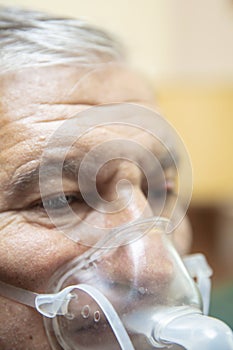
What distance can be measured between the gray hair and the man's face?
0.09ft

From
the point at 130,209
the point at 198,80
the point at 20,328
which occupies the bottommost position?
the point at 198,80

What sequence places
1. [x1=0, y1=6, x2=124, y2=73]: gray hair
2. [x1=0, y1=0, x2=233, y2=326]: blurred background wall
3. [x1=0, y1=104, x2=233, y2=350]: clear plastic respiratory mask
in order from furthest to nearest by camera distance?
[x1=0, y1=0, x2=233, y2=326]: blurred background wall < [x1=0, y1=6, x2=124, y2=73]: gray hair < [x1=0, y1=104, x2=233, y2=350]: clear plastic respiratory mask

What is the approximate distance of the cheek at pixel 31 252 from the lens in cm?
89

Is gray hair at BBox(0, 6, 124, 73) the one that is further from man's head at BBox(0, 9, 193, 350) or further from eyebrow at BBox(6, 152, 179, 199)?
eyebrow at BBox(6, 152, 179, 199)

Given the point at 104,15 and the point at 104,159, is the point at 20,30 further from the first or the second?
the point at 104,15

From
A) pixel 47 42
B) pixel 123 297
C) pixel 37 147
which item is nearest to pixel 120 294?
pixel 123 297

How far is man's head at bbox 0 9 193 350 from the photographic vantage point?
2.94 ft

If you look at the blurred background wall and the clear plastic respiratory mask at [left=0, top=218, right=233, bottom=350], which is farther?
the blurred background wall

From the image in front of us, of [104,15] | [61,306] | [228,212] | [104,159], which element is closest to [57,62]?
[104,159]

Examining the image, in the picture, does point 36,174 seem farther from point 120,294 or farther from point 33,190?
point 120,294

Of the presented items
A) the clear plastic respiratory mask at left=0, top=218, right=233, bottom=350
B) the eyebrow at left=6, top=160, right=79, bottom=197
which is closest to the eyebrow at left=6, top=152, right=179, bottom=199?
the eyebrow at left=6, top=160, right=79, bottom=197

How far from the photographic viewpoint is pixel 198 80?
10.2 feet

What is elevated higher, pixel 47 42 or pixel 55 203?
pixel 47 42

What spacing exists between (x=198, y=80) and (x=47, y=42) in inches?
84.9
